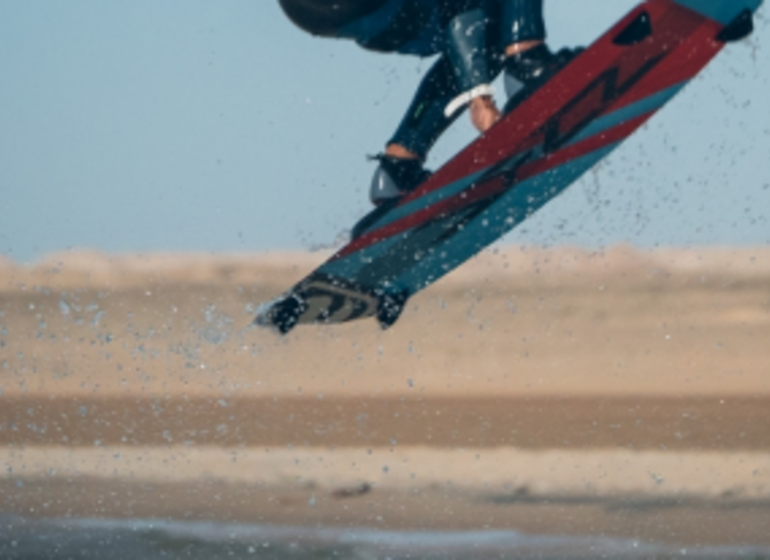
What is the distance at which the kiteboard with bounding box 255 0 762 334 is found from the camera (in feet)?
5.51

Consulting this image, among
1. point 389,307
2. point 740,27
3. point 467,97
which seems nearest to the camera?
point 740,27

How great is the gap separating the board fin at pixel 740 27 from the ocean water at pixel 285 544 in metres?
1.08

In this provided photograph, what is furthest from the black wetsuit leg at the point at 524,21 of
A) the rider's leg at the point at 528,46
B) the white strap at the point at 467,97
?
the white strap at the point at 467,97

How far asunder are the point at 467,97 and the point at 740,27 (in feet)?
1.85

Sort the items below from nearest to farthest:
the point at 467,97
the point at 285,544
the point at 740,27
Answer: the point at 740,27 < the point at 467,97 < the point at 285,544

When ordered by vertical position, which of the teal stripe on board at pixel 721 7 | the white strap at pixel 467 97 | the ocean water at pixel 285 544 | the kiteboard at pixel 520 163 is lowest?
the ocean water at pixel 285 544

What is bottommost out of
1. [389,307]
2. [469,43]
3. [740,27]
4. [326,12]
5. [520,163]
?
[389,307]

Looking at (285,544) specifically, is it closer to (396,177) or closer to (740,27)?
(396,177)

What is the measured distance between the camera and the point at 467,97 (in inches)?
68.8

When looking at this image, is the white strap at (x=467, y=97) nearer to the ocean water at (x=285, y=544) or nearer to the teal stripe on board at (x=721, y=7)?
the teal stripe on board at (x=721, y=7)

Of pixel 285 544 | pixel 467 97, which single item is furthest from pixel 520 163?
pixel 285 544

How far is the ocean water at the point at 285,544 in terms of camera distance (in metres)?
1.75

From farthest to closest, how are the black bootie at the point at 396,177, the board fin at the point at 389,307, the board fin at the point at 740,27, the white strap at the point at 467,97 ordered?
the board fin at the point at 389,307, the black bootie at the point at 396,177, the white strap at the point at 467,97, the board fin at the point at 740,27

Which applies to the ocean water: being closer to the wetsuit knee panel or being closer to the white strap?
the white strap
